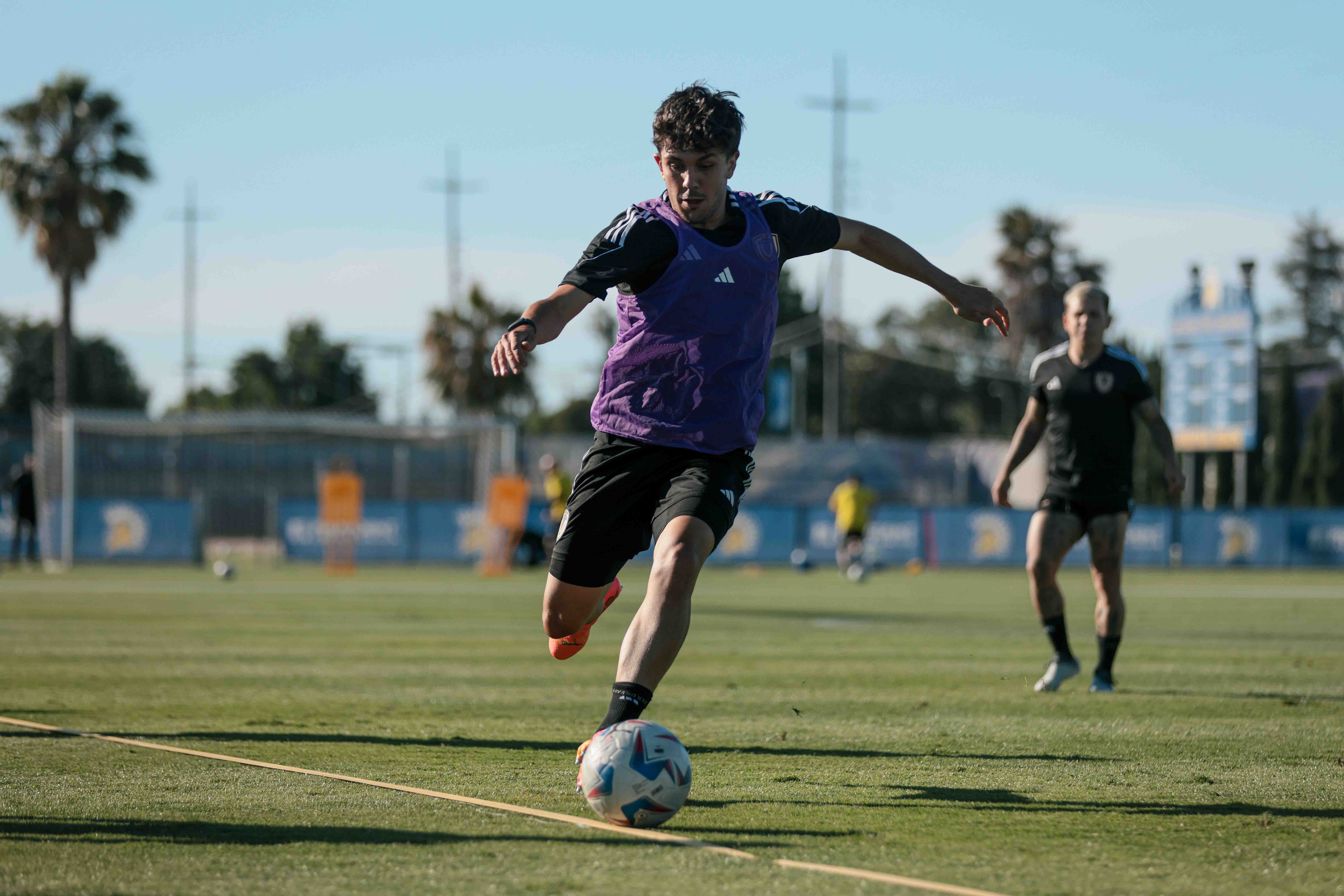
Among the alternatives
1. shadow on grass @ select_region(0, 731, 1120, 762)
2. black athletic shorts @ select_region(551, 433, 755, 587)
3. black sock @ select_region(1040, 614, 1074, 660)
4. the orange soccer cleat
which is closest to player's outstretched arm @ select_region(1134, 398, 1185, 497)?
black sock @ select_region(1040, 614, 1074, 660)

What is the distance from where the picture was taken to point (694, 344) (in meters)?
5.02

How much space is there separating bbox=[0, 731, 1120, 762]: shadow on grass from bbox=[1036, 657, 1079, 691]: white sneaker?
8.62 feet

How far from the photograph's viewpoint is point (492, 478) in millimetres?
32500

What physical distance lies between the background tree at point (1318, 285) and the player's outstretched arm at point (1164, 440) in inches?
3301

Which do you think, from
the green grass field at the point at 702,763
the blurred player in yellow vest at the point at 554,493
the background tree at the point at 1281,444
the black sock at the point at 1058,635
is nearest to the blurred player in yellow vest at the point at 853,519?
the blurred player in yellow vest at the point at 554,493

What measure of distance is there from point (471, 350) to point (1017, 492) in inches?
787

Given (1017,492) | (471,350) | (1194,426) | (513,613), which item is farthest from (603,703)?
(1017,492)

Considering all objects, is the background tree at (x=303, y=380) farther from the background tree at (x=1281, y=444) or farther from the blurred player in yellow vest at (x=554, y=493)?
the blurred player in yellow vest at (x=554, y=493)

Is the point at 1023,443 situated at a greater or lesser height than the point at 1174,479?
greater

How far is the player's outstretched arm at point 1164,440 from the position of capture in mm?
8570

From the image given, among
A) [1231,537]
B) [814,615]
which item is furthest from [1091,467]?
[1231,537]

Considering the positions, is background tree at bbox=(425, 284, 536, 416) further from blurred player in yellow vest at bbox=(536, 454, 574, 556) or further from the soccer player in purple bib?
the soccer player in purple bib

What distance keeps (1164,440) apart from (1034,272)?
150ft

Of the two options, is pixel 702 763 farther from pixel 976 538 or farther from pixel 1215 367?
pixel 1215 367
